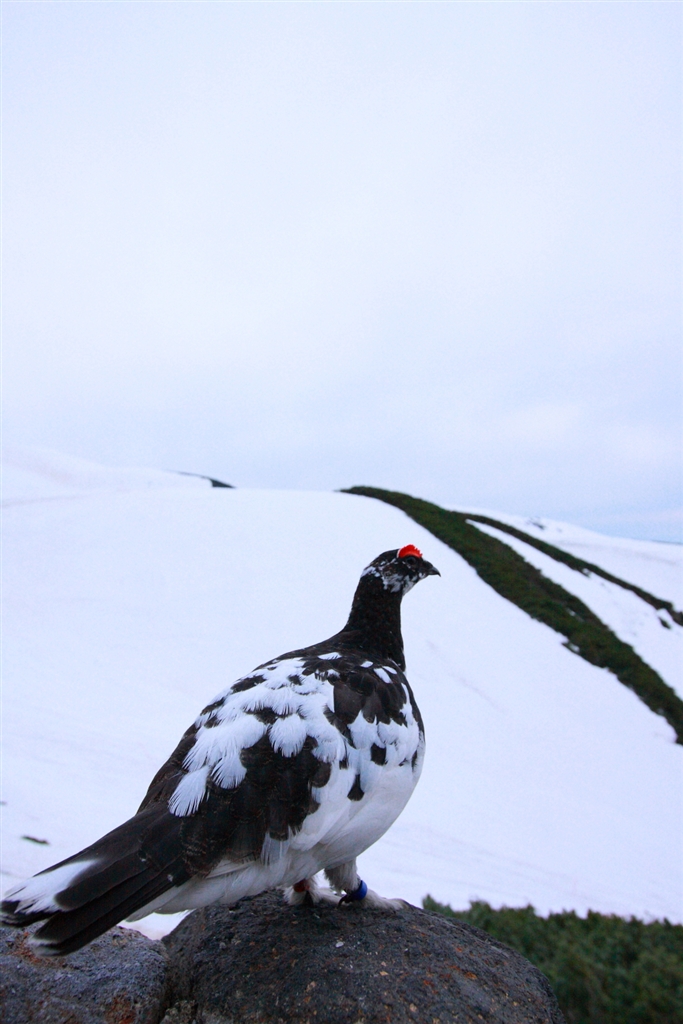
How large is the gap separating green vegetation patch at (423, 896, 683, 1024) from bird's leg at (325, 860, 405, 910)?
3.43 ft

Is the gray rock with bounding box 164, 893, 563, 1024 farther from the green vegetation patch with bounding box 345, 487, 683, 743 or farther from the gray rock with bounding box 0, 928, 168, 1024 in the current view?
the green vegetation patch with bounding box 345, 487, 683, 743

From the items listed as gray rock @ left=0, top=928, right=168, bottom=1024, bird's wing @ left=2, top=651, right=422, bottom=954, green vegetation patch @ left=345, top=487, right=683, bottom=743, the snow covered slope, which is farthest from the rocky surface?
green vegetation patch @ left=345, top=487, right=683, bottom=743

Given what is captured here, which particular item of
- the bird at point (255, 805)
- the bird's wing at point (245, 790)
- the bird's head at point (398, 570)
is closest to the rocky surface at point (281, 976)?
the bird at point (255, 805)

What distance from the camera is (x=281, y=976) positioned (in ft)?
10.2

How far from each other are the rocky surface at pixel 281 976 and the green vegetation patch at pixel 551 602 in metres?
14.8

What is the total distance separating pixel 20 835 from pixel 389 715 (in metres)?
5.41

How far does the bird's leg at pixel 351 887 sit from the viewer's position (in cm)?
Answer: 365

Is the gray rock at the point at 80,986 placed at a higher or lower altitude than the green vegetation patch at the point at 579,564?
lower

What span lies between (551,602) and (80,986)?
20.0 metres

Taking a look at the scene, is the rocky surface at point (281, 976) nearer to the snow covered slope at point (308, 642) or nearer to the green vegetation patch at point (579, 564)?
the snow covered slope at point (308, 642)

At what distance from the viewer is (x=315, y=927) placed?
3518 millimetres

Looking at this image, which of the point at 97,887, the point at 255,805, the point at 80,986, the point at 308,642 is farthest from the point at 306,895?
the point at 308,642

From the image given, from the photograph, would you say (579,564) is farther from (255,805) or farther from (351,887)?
(255,805)

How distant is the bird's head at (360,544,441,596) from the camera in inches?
174
